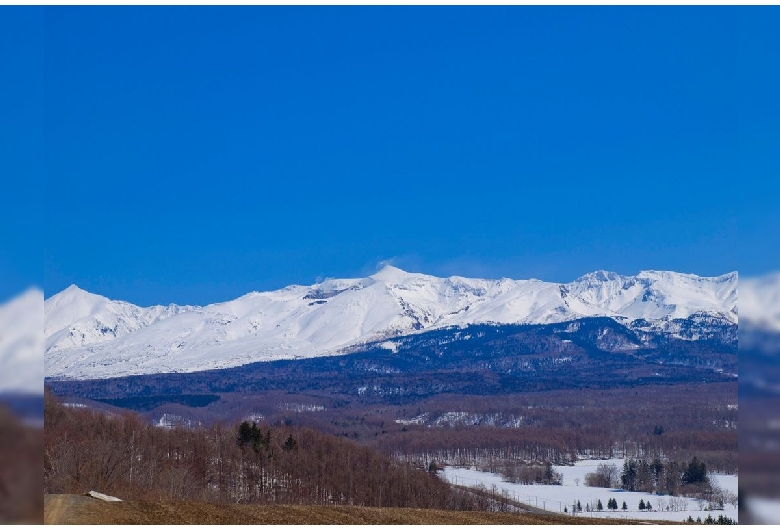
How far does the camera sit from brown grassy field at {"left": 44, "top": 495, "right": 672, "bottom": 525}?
761 cm

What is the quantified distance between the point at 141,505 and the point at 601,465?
2699 inches

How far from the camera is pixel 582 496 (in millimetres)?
60438

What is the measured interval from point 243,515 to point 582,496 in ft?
183

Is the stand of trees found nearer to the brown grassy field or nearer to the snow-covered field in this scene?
the snow-covered field

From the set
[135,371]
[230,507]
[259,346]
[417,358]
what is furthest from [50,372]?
[230,507]

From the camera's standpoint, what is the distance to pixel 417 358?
161 metres

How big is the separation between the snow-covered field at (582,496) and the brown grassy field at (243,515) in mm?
41073

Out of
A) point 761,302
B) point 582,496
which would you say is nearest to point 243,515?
point 761,302

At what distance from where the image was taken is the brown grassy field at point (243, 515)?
25.0 ft

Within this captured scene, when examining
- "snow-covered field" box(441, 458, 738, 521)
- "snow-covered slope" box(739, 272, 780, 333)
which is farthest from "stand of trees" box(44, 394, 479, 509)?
"snow-covered slope" box(739, 272, 780, 333)

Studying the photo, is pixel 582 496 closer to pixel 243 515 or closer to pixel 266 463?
pixel 266 463

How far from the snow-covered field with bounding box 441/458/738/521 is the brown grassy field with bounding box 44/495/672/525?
41073 mm

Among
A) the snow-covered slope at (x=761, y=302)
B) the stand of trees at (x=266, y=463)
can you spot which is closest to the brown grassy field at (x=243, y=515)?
the snow-covered slope at (x=761, y=302)

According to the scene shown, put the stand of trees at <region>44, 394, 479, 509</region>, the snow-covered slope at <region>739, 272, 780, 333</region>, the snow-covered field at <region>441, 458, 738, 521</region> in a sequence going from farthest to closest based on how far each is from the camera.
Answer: the snow-covered field at <region>441, 458, 738, 521</region>
the stand of trees at <region>44, 394, 479, 509</region>
the snow-covered slope at <region>739, 272, 780, 333</region>
